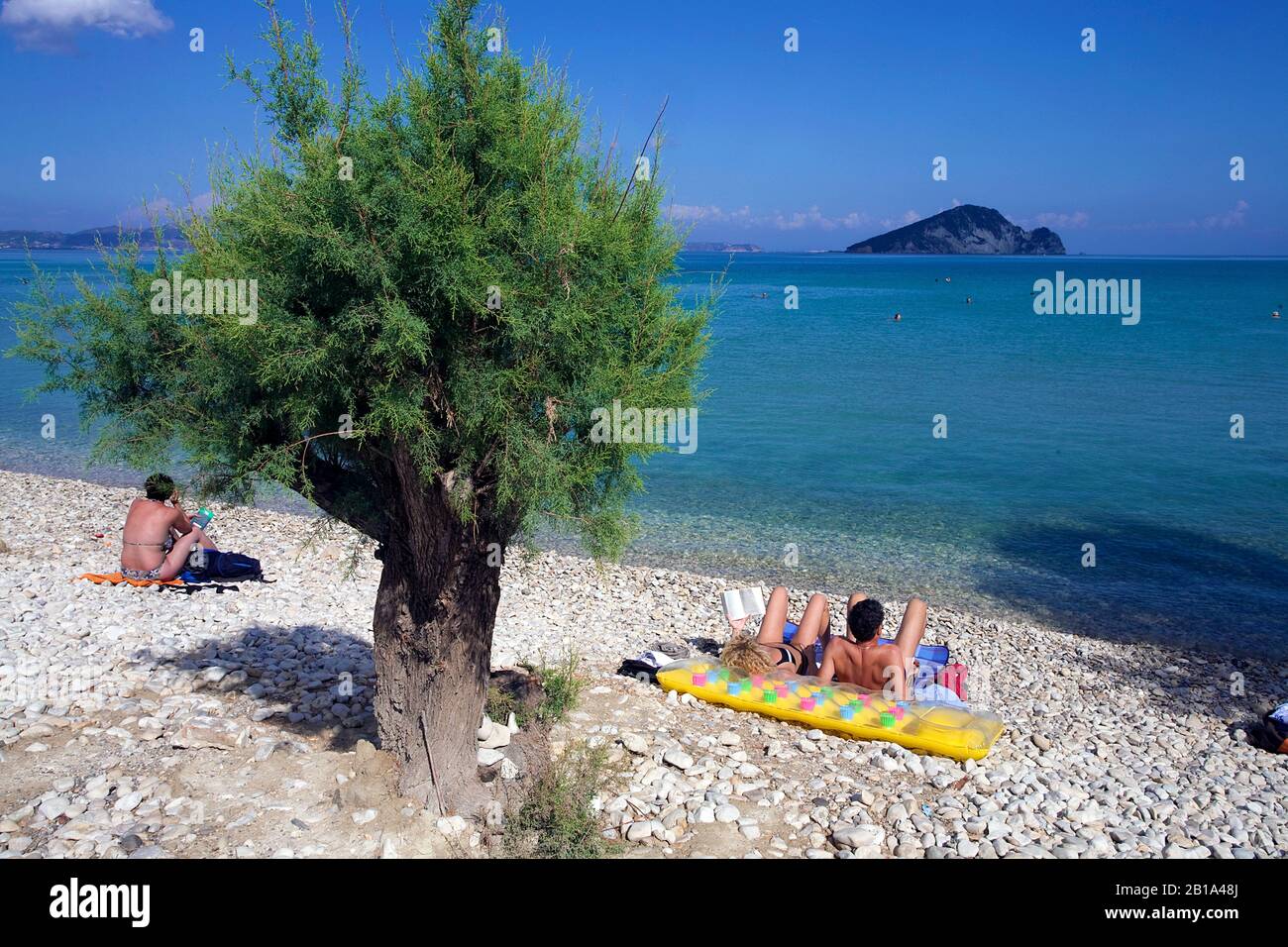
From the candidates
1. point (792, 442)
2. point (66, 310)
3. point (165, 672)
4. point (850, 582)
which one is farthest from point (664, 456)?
point (66, 310)

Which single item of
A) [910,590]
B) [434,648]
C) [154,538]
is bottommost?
[910,590]

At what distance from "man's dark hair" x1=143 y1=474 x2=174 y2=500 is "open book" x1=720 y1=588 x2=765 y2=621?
6915 millimetres

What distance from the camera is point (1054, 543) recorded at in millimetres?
19109

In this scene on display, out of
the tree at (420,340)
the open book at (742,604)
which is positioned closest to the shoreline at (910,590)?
the open book at (742,604)

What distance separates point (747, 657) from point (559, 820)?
136 inches

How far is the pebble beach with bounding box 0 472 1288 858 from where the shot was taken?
6.21 metres

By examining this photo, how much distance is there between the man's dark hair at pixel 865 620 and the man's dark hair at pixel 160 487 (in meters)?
8.26

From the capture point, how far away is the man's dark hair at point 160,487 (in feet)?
37.0

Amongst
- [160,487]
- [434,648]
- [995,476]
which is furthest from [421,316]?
[995,476]

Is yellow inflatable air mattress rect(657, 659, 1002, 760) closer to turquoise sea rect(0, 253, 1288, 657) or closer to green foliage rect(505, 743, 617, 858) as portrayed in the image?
green foliage rect(505, 743, 617, 858)

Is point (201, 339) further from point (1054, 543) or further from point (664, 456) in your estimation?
point (664, 456)

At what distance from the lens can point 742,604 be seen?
11.1 m

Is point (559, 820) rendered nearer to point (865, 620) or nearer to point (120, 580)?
point (865, 620)

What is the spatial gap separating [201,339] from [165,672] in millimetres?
4030
